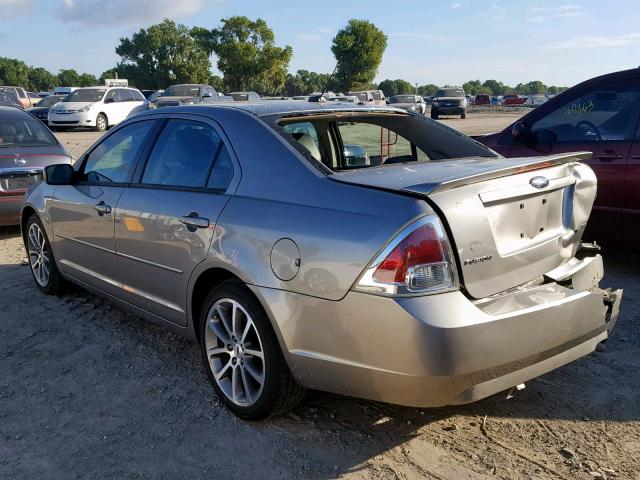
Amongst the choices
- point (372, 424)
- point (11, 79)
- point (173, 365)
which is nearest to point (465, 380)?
point (372, 424)

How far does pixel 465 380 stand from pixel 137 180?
2.45m

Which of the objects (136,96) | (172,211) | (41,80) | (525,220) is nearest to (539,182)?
(525,220)

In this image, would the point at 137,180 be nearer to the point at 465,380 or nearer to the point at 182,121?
the point at 182,121

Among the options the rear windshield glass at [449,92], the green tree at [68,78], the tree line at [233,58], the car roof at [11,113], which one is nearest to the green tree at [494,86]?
the tree line at [233,58]

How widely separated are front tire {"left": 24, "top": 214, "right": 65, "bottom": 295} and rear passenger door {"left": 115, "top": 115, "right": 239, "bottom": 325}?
4.56 feet

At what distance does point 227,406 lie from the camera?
3.36 meters

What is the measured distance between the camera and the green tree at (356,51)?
271 feet

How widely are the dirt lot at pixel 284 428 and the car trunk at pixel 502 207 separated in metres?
0.70

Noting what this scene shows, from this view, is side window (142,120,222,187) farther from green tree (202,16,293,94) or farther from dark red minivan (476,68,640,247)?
green tree (202,16,293,94)

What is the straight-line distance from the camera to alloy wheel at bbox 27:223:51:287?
532cm

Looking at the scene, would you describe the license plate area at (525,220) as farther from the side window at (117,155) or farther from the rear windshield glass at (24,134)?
the rear windshield glass at (24,134)

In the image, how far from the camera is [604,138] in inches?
222

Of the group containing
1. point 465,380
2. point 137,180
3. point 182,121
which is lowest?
point 465,380

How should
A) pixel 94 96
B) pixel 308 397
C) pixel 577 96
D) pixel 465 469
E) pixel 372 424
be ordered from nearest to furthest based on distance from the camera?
pixel 465 469
pixel 372 424
pixel 308 397
pixel 577 96
pixel 94 96
